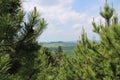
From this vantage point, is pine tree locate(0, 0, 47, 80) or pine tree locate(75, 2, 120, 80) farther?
pine tree locate(75, 2, 120, 80)

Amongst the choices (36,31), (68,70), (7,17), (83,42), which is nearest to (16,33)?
(36,31)

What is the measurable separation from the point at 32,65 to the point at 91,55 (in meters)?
9.83

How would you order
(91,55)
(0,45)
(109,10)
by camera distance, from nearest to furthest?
(0,45)
(91,55)
(109,10)

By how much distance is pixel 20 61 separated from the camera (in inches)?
254

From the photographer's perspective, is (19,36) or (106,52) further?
(106,52)

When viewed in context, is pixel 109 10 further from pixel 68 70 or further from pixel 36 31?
pixel 36 31

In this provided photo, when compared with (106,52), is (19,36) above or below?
above

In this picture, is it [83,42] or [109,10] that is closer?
[109,10]

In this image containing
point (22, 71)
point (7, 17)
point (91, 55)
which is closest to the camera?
point (7, 17)

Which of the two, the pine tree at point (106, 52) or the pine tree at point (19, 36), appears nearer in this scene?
the pine tree at point (19, 36)

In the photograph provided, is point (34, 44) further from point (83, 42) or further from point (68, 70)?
point (68, 70)

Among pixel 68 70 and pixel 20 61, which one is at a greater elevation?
pixel 20 61

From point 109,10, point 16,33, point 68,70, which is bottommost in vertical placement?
point 68,70

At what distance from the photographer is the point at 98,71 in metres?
17.1
